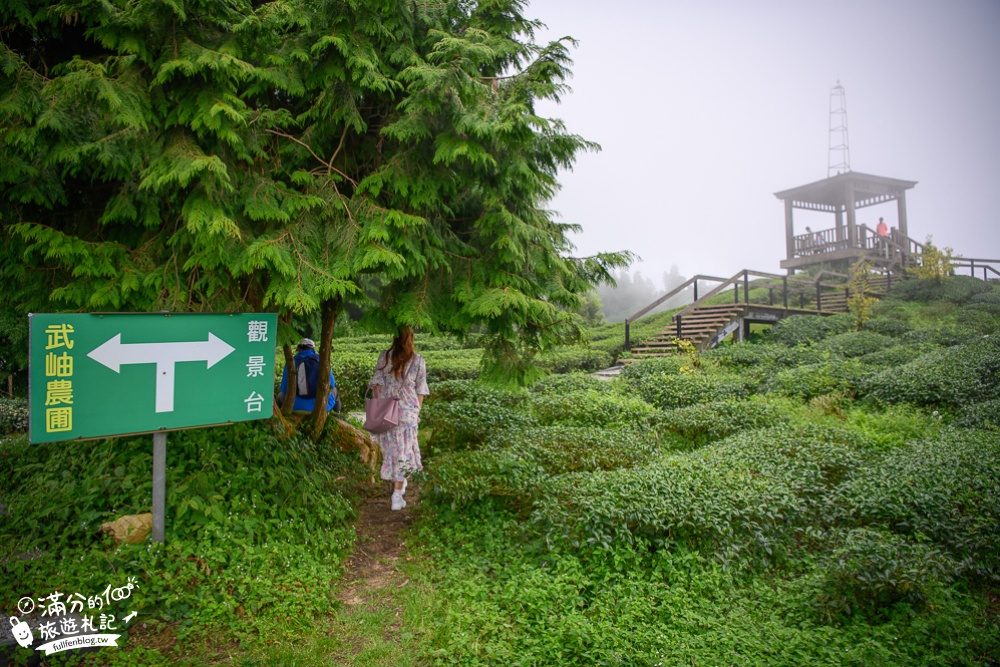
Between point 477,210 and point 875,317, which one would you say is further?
point 875,317

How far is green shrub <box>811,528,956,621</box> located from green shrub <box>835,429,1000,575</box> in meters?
0.32

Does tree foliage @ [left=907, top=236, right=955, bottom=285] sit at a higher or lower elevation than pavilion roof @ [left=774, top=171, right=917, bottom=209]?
lower

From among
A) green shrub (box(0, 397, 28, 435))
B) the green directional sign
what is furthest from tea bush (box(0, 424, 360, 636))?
green shrub (box(0, 397, 28, 435))

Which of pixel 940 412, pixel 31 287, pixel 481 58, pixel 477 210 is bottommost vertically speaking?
pixel 940 412

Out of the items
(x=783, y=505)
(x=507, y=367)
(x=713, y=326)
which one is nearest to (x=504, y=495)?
(x=507, y=367)

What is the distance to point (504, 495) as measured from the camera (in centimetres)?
451

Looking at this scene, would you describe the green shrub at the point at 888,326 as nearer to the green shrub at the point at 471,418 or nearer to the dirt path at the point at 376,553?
the green shrub at the point at 471,418

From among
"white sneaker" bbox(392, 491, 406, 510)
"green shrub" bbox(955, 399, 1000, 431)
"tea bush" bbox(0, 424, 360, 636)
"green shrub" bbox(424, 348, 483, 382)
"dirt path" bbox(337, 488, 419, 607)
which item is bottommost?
"dirt path" bbox(337, 488, 419, 607)

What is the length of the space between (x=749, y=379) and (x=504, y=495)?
705 cm

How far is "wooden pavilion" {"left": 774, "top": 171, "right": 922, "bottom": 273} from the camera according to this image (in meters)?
22.2

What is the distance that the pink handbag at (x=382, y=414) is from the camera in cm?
526

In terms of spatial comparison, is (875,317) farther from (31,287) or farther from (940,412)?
(31,287)

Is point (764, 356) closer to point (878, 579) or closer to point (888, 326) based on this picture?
point (888, 326)

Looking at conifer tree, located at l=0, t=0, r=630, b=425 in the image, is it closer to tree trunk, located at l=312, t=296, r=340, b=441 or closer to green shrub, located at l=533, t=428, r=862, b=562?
tree trunk, located at l=312, t=296, r=340, b=441
